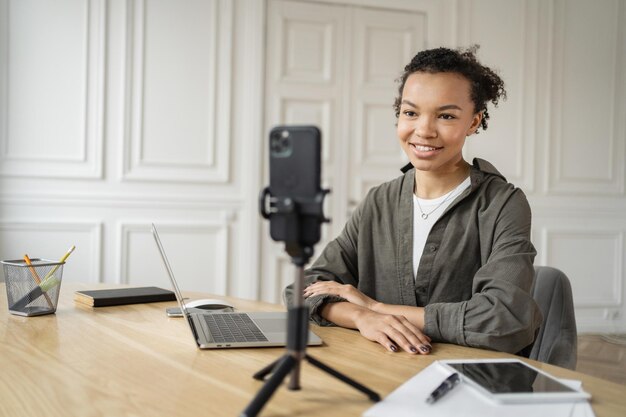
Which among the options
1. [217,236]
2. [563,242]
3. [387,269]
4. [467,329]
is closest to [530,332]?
[467,329]

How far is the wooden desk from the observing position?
32.4 inches

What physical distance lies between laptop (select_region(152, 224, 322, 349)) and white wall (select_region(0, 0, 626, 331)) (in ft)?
7.71

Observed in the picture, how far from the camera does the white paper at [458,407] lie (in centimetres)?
79

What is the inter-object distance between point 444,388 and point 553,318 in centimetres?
72

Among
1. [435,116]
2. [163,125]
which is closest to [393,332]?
[435,116]

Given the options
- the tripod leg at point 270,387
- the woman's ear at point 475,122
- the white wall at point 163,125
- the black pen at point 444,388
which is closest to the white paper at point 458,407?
the black pen at point 444,388

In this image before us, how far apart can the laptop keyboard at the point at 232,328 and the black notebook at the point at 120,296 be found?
342mm

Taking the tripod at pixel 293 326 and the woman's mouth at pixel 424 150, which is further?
the woman's mouth at pixel 424 150

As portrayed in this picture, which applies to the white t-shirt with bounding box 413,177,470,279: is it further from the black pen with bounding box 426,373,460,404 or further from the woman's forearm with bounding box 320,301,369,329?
the black pen with bounding box 426,373,460,404

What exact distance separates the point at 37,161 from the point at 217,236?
110 centimetres

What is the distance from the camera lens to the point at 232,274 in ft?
12.5

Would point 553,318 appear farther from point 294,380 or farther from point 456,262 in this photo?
point 294,380

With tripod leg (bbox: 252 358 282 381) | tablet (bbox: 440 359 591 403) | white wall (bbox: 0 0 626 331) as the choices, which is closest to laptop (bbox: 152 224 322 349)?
tripod leg (bbox: 252 358 282 381)

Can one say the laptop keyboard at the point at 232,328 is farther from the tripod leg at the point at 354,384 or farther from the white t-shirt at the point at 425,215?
the white t-shirt at the point at 425,215
